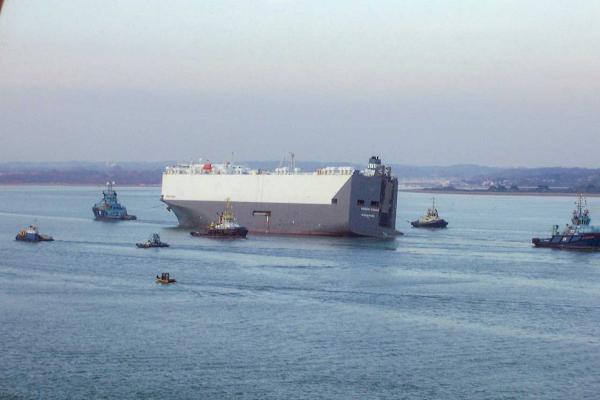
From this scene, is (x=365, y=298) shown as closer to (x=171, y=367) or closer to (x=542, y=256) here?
(x=171, y=367)

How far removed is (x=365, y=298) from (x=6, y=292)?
888cm

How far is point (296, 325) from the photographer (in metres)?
20.7

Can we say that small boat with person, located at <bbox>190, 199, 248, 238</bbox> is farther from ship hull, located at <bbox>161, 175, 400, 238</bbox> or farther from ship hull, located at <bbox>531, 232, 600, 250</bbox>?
ship hull, located at <bbox>531, 232, 600, 250</bbox>

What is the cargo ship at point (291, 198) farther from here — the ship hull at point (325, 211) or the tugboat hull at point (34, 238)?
the tugboat hull at point (34, 238)

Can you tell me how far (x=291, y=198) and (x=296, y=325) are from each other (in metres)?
22.4

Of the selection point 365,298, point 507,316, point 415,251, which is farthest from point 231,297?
point 415,251

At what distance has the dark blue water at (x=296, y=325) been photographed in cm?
1594

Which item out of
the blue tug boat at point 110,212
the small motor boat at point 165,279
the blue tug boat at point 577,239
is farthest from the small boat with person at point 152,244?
the blue tug boat at point 110,212

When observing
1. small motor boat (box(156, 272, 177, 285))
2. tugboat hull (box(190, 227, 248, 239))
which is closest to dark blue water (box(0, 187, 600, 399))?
small motor boat (box(156, 272, 177, 285))

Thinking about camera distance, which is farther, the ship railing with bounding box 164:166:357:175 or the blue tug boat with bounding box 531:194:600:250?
the ship railing with bounding box 164:166:357:175

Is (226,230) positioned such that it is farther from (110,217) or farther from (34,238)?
(110,217)

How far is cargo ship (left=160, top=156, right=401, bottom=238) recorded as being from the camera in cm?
4122

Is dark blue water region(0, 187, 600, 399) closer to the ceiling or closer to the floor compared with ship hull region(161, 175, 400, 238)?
closer to the floor

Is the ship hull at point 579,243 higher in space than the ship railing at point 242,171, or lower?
lower
